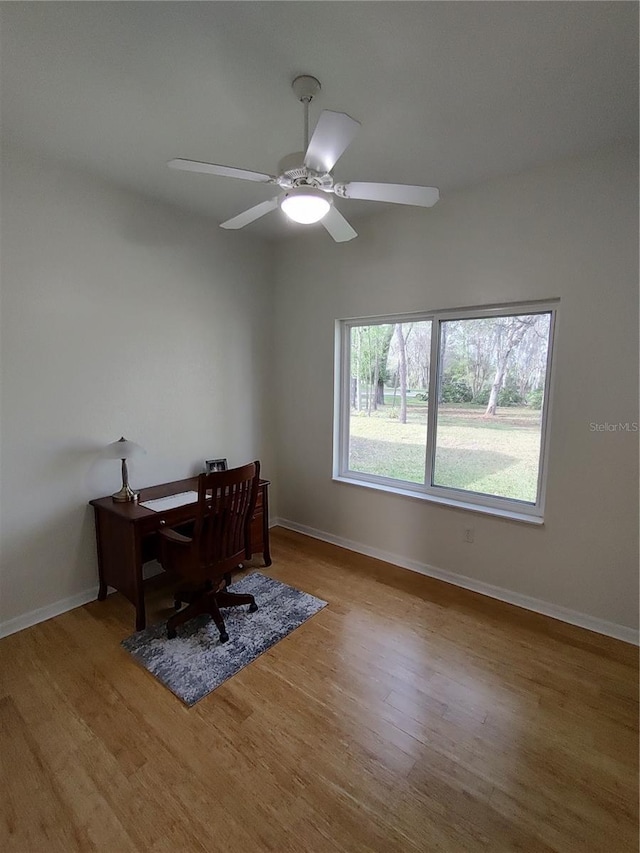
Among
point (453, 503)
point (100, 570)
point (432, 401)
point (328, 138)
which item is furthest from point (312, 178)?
Result: point (100, 570)

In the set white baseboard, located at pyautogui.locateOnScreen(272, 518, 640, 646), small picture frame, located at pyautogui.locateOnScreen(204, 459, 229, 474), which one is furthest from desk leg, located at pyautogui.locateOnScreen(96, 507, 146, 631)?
white baseboard, located at pyautogui.locateOnScreen(272, 518, 640, 646)

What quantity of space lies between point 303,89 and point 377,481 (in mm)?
2665

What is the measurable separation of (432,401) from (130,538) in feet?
7.53

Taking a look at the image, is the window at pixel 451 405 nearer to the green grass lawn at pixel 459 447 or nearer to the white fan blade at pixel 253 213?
the green grass lawn at pixel 459 447

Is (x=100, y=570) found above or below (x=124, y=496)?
below

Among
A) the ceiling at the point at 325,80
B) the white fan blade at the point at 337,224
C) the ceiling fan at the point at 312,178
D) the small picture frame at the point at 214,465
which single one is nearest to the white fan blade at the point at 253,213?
the ceiling fan at the point at 312,178

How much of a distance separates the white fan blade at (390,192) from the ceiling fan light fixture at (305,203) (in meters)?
0.11

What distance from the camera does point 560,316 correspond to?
234 cm

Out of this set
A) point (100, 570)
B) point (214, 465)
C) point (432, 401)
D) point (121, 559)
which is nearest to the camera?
point (121, 559)

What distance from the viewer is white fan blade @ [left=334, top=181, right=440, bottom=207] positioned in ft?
5.51

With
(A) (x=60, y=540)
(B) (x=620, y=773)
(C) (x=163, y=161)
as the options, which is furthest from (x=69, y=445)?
(B) (x=620, y=773)

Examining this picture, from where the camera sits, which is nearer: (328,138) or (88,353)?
(328,138)

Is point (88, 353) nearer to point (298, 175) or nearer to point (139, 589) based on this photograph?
point (139, 589)

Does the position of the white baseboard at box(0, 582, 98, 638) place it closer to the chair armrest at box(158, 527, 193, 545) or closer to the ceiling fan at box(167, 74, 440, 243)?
the chair armrest at box(158, 527, 193, 545)
